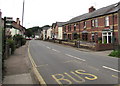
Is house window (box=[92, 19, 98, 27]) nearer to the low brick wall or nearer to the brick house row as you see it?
the brick house row

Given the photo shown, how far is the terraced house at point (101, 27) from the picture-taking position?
71.8 ft

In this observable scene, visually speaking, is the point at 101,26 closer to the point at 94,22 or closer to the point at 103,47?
the point at 94,22

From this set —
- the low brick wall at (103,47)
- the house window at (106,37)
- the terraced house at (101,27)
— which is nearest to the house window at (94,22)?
the terraced house at (101,27)

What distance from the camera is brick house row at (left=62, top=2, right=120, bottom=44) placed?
21906mm

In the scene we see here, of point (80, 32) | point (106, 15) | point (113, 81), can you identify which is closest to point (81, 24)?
point (80, 32)

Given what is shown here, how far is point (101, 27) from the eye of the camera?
25031 millimetres

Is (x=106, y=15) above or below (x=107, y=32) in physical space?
above

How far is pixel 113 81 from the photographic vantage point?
5.51 metres

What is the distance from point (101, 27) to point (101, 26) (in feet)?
0.70

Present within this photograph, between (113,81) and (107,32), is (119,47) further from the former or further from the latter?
(113,81)

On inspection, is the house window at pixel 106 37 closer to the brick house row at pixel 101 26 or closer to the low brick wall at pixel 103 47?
the brick house row at pixel 101 26

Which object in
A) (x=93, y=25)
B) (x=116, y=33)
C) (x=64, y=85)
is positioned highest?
(x=93, y=25)

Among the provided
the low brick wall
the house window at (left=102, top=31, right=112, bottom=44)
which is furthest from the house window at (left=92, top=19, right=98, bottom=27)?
the low brick wall

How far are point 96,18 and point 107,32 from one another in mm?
4836
